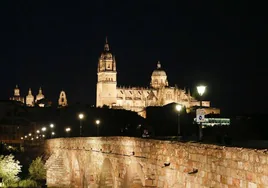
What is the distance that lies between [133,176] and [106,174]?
6.55 meters

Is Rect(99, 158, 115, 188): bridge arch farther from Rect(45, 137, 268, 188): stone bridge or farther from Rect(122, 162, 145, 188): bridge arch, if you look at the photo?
Rect(122, 162, 145, 188): bridge arch

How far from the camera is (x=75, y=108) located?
175375mm

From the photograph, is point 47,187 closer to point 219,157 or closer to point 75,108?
point 219,157

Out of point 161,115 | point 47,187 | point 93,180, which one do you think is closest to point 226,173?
point 93,180

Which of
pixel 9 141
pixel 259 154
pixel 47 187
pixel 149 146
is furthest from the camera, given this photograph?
pixel 9 141

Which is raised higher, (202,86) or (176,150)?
(202,86)

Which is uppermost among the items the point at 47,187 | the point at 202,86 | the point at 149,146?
the point at 202,86

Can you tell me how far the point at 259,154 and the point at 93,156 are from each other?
22.3m

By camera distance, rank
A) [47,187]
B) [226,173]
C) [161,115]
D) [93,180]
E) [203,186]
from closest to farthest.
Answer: [226,173] → [203,186] → [93,180] → [47,187] → [161,115]

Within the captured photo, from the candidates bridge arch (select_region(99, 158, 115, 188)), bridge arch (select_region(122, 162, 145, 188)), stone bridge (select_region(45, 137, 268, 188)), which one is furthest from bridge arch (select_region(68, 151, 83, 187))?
bridge arch (select_region(122, 162, 145, 188))

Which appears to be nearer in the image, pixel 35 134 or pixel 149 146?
pixel 149 146

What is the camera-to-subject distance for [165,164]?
1888 cm

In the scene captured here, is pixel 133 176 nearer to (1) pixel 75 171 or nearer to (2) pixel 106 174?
(2) pixel 106 174

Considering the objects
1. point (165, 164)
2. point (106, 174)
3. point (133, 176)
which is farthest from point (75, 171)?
point (165, 164)
